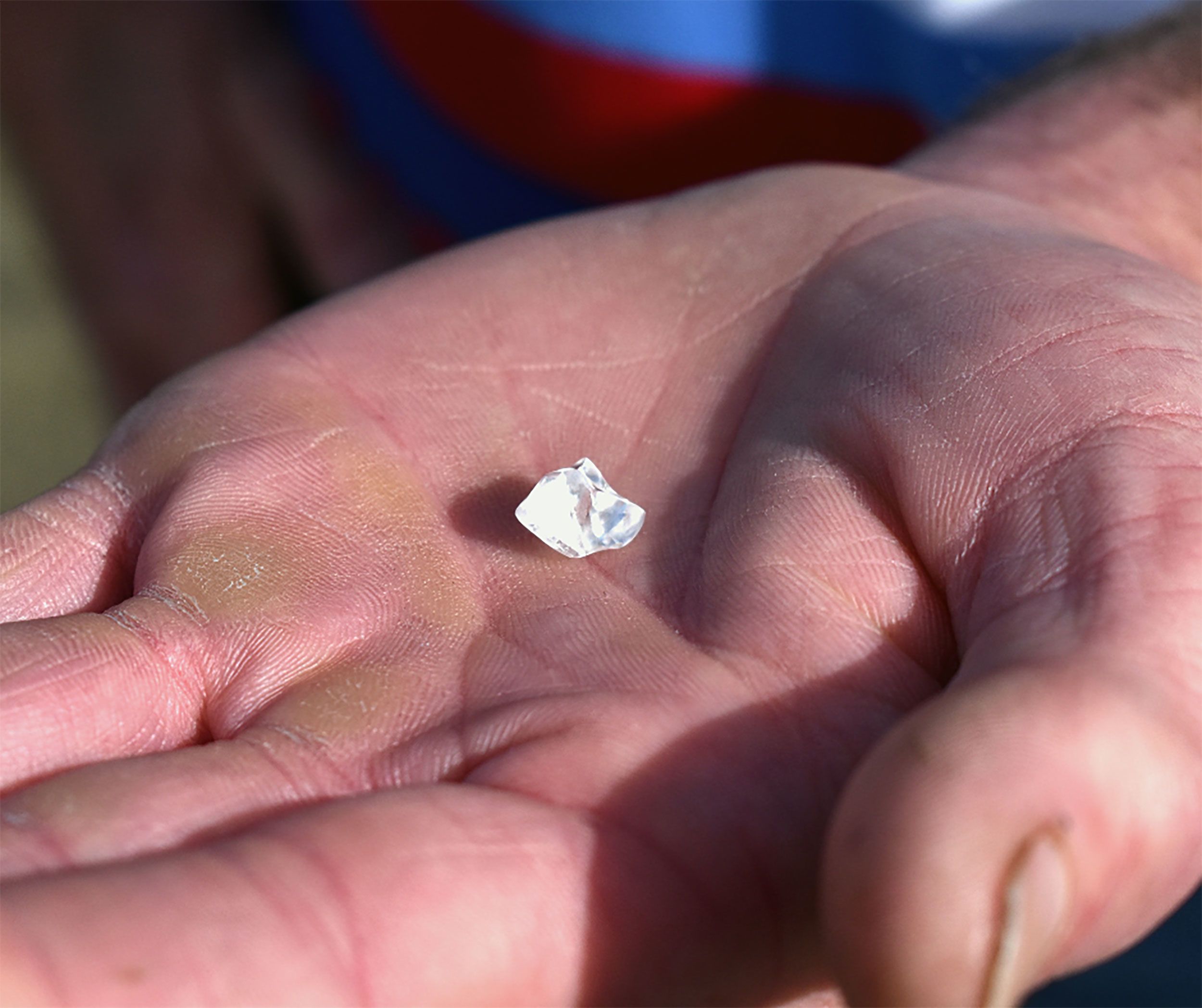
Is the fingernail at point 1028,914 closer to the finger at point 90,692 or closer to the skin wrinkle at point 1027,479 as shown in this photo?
the skin wrinkle at point 1027,479

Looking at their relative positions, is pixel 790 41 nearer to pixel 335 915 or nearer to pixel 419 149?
pixel 419 149

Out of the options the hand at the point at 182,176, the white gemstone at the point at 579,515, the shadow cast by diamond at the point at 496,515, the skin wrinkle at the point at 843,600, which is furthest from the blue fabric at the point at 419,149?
the skin wrinkle at the point at 843,600

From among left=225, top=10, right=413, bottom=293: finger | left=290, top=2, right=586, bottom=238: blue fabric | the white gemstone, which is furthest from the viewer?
left=225, top=10, right=413, bottom=293: finger

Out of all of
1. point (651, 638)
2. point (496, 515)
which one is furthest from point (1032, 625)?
point (496, 515)

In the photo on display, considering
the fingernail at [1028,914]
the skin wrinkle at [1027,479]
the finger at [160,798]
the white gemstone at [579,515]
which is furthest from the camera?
the white gemstone at [579,515]

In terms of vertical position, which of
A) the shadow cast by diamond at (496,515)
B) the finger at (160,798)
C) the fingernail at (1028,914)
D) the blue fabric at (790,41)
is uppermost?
the blue fabric at (790,41)

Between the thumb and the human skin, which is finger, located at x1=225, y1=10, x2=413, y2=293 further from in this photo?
the thumb

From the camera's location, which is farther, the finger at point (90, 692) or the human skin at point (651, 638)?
the finger at point (90, 692)

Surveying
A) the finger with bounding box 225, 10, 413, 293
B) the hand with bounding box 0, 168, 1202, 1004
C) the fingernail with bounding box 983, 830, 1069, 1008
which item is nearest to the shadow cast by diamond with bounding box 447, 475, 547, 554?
the hand with bounding box 0, 168, 1202, 1004
